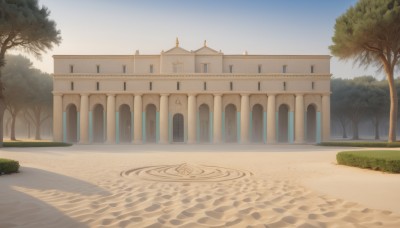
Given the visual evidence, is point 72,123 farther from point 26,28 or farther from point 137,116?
point 26,28

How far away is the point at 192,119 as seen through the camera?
44219 mm

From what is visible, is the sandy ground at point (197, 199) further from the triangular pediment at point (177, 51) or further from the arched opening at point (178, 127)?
the arched opening at point (178, 127)

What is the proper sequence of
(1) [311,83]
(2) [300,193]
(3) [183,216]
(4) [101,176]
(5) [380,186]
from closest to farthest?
(3) [183,216], (2) [300,193], (5) [380,186], (4) [101,176], (1) [311,83]

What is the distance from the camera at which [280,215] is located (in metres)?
7.43

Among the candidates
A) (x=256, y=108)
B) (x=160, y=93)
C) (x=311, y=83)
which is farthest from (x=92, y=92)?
→ (x=311, y=83)

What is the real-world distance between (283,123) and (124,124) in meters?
27.2

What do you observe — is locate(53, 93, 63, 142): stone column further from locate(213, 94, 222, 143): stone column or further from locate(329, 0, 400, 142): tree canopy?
locate(329, 0, 400, 142): tree canopy

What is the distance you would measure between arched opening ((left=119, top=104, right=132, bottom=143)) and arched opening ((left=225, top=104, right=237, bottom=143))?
16.6 m

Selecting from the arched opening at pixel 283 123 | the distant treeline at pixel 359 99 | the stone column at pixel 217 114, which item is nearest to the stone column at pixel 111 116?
the stone column at pixel 217 114

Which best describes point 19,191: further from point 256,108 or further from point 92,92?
point 256,108

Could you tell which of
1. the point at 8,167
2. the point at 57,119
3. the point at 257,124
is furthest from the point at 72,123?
the point at 8,167

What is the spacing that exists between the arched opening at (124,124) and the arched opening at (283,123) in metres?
25.4

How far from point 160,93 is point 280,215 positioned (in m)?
38.3

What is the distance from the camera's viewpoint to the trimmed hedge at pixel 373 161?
1394 cm
